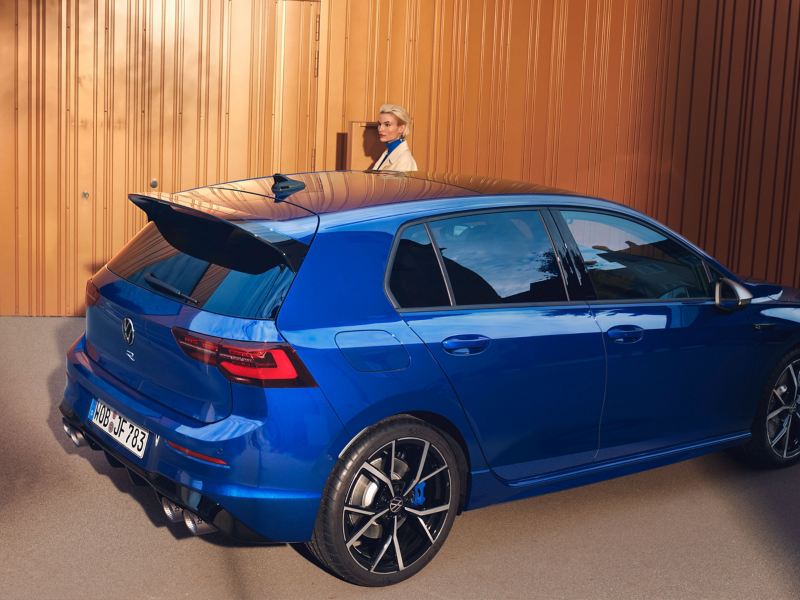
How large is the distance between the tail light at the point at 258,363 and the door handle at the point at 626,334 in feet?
5.30

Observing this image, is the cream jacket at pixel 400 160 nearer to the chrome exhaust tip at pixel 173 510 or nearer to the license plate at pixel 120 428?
the license plate at pixel 120 428

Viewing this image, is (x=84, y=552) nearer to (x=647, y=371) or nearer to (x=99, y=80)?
(x=647, y=371)

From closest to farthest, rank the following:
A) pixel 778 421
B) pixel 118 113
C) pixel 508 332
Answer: pixel 508 332, pixel 778 421, pixel 118 113

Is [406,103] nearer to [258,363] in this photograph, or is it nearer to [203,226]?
[203,226]

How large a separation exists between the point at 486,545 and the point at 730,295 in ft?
5.92

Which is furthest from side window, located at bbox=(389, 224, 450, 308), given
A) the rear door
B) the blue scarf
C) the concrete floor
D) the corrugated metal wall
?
the corrugated metal wall

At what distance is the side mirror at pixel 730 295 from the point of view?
562 centimetres

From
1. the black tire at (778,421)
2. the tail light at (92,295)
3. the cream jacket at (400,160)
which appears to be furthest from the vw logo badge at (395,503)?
the cream jacket at (400,160)

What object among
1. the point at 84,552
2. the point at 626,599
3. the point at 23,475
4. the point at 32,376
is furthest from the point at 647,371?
the point at 32,376

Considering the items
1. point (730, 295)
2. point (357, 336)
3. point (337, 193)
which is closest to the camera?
point (357, 336)

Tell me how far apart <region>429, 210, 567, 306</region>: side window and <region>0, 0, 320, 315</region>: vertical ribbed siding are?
5298 millimetres

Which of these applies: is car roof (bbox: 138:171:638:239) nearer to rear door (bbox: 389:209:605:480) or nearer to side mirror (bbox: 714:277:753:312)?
rear door (bbox: 389:209:605:480)

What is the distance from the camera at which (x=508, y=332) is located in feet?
15.5

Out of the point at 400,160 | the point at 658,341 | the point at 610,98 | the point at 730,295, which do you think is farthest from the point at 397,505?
the point at 610,98
